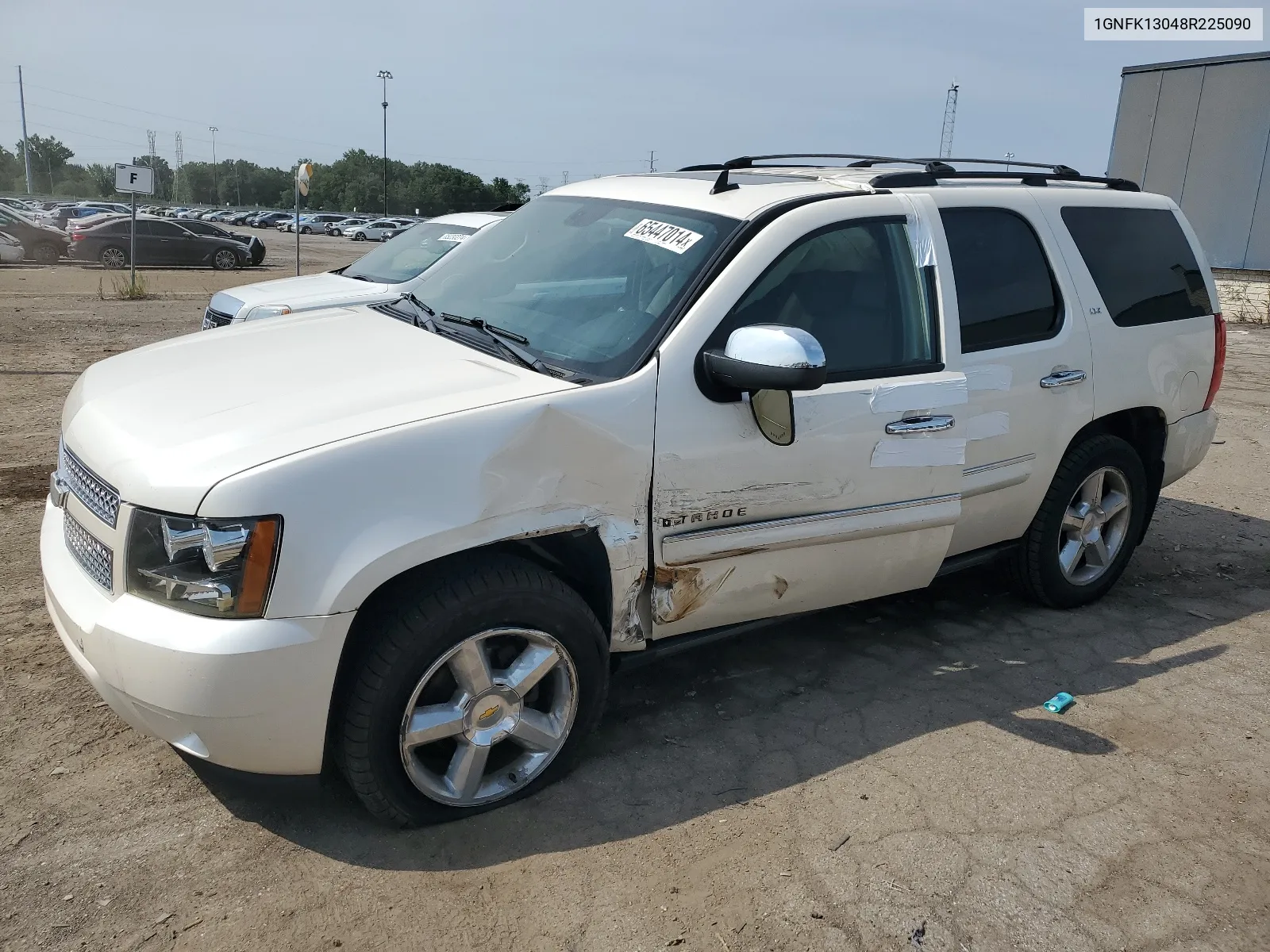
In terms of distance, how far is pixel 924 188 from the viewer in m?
3.82

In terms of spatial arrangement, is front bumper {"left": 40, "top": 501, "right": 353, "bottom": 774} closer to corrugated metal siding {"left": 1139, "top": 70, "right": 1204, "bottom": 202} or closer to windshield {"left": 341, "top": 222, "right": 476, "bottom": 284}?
windshield {"left": 341, "top": 222, "right": 476, "bottom": 284}

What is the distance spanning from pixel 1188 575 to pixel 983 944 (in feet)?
11.6

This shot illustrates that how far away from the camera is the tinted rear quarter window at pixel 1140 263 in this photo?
14.2ft

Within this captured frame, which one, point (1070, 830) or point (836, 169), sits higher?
point (836, 169)

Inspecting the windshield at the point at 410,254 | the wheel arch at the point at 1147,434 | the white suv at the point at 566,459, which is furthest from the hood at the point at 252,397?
the windshield at the point at 410,254

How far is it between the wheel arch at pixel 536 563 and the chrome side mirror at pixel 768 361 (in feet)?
2.06

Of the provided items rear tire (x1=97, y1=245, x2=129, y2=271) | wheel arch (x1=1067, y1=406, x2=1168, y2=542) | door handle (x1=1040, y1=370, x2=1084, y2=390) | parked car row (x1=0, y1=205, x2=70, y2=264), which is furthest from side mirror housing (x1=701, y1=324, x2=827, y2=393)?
parked car row (x1=0, y1=205, x2=70, y2=264)

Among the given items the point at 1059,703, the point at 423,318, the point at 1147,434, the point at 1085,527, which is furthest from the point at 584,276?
the point at 1147,434

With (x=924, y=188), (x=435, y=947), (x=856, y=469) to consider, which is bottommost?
(x=435, y=947)

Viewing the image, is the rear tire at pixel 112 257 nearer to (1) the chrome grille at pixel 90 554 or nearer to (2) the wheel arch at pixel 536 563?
(1) the chrome grille at pixel 90 554

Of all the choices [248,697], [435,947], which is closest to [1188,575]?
[435,947]

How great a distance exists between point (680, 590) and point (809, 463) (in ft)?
2.00

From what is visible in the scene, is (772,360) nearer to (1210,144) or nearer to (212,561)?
(212,561)

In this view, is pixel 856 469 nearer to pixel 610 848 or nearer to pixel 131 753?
pixel 610 848
